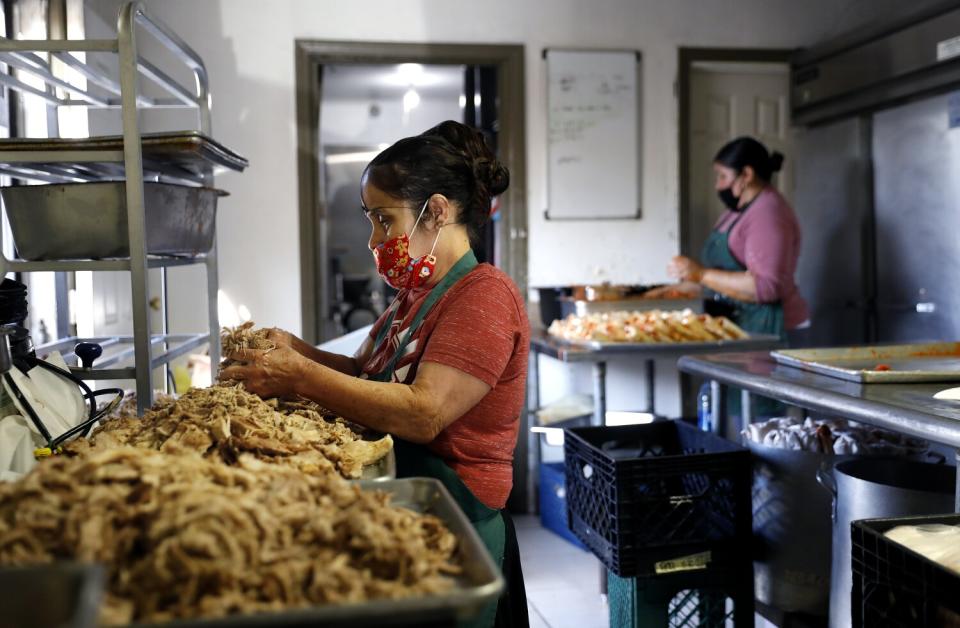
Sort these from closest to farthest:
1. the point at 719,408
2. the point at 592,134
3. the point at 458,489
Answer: the point at 458,489
the point at 719,408
the point at 592,134

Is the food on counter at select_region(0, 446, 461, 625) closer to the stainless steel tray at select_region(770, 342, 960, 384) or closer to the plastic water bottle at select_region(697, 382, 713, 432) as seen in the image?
the stainless steel tray at select_region(770, 342, 960, 384)

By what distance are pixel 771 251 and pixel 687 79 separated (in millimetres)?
1474

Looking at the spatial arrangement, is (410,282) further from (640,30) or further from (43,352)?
(640,30)

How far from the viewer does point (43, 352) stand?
2.62 m

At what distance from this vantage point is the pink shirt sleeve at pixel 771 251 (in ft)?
14.3

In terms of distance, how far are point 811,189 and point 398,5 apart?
2744mm

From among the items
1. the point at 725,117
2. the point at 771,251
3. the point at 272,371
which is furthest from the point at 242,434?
the point at 725,117

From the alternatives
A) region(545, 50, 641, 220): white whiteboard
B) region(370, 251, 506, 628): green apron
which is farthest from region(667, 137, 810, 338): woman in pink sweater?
region(370, 251, 506, 628): green apron

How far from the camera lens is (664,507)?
2.58m

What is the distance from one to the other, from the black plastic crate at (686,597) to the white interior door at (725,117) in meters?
3.16

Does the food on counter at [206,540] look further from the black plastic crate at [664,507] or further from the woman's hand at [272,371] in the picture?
the black plastic crate at [664,507]

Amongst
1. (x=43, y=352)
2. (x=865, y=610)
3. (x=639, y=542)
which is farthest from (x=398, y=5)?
(x=865, y=610)

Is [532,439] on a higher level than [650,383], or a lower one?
lower

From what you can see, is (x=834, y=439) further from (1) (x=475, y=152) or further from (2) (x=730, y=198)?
(2) (x=730, y=198)
